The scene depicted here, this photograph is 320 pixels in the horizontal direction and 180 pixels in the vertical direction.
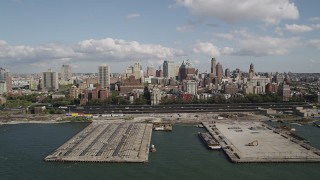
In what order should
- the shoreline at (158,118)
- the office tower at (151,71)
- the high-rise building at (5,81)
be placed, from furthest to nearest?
the office tower at (151,71)
the high-rise building at (5,81)
the shoreline at (158,118)

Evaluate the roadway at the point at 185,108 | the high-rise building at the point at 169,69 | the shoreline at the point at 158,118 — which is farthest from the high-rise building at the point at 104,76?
the high-rise building at the point at 169,69

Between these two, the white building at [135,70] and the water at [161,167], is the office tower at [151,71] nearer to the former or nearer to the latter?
the white building at [135,70]

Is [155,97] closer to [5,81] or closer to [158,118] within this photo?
[158,118]

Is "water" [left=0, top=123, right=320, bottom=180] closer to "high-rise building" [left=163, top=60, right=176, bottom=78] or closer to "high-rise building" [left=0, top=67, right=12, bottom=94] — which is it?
"high-rise building" [left=0, top=67, right=12, bottom=94]

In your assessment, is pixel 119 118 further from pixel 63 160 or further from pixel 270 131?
pixel 63 160

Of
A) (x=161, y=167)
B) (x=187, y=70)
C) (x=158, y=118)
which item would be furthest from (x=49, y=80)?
(x=161, y=167)
